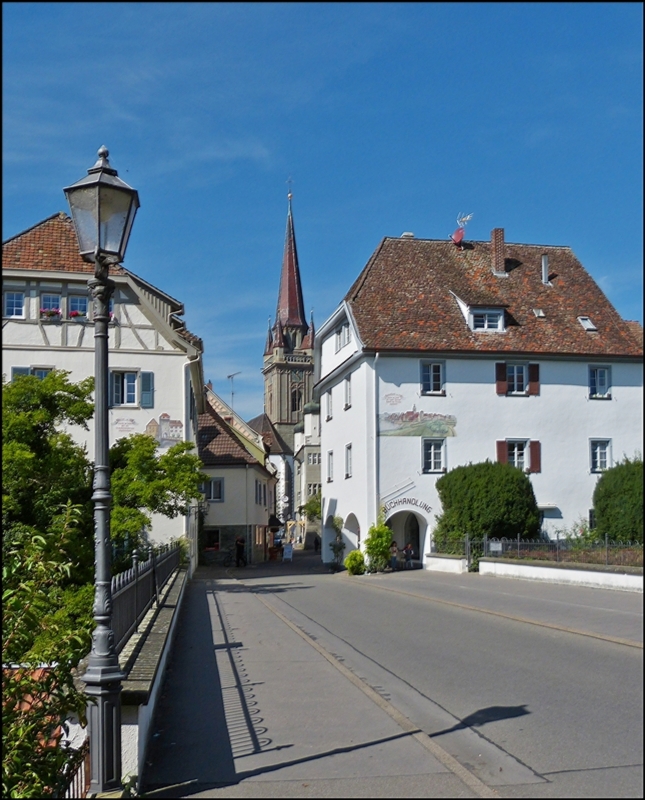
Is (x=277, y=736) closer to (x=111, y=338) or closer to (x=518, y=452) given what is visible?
(x=518, y=452)

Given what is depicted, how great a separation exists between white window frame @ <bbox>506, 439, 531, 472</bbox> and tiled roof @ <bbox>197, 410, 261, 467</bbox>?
3924cm

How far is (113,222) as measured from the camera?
5.92m

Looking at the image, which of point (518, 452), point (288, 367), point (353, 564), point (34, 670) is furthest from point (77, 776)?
point (288, 367)

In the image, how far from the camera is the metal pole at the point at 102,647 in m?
5.27

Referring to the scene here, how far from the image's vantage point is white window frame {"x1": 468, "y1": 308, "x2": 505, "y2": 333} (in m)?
4.15

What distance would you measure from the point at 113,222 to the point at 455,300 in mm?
2550

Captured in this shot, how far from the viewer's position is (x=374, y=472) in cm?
452

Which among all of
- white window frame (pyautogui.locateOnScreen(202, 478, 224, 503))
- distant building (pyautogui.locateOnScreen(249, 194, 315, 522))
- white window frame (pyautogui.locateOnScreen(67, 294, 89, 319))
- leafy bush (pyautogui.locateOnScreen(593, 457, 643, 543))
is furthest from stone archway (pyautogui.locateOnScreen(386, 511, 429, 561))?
distant building (pyautogui.locateOnScreen(249, 194, 315, 522))

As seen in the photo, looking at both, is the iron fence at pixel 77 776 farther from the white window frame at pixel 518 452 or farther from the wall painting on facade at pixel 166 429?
the wall painting on facade at pixel 166 429

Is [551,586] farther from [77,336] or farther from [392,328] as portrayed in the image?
[77,336]

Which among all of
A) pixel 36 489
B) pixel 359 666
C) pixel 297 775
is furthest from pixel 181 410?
pixel 297 775

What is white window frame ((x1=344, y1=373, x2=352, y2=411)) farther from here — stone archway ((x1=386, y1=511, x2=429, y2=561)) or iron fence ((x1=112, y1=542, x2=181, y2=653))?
iron fence ((x1=112, y1=542, x2=181, y2=653))

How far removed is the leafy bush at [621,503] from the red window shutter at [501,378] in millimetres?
1509

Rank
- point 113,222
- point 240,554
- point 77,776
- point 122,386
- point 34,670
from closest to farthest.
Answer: point 34,670
point 113,222
point 77,776
point 122,386
point 240,554
